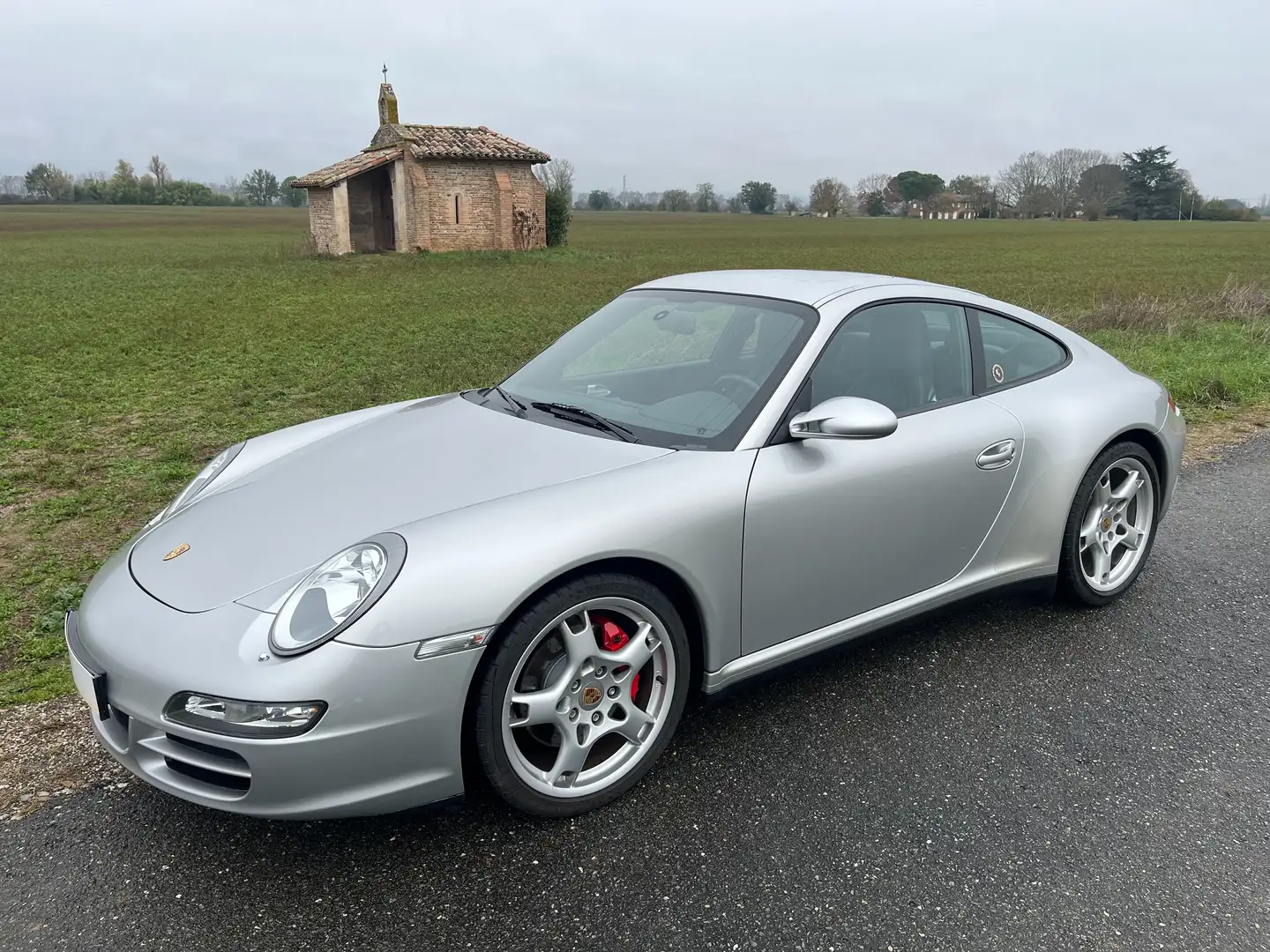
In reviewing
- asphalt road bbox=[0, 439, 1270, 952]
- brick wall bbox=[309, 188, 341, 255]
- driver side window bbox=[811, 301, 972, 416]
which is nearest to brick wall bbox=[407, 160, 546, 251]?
brick wall bbox=[309, 188, 341, 255]

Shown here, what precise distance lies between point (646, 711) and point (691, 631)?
0.27m

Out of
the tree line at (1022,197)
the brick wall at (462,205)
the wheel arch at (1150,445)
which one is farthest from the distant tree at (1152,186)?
the wheel arch at (1150,445)

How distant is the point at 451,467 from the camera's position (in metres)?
2.75

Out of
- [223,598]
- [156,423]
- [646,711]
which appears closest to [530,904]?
[646,711]

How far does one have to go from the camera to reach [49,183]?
112 metres

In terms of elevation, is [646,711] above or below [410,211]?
below

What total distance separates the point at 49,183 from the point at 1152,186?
134834 mm

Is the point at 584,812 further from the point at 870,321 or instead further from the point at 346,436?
the point at 870,321

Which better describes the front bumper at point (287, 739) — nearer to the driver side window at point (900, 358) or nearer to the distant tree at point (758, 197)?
the driver side window at point (900, 358)

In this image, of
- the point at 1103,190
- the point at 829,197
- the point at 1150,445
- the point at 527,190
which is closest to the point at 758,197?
the point at 829,197

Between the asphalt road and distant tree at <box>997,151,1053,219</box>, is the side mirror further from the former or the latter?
distant tree at <box>997,151,1053,219</box>

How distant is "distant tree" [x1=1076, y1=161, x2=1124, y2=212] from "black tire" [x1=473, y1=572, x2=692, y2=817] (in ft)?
428

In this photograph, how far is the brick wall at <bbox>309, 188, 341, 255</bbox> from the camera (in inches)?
1179

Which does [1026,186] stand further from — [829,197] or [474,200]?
[474,200]
